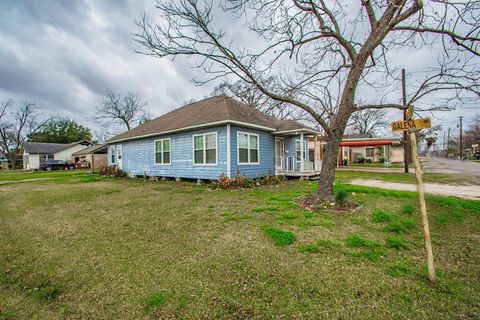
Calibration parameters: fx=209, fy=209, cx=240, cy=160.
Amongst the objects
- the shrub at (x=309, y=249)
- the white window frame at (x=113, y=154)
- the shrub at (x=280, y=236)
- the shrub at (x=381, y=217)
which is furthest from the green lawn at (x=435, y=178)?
the white window frame at (x=113, y=154)

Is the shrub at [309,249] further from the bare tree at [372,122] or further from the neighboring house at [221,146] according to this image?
the bare tree at [372,122]

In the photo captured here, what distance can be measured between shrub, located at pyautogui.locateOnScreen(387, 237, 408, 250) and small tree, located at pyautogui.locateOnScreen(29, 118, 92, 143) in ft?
203

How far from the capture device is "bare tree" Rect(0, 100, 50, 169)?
41.4 m

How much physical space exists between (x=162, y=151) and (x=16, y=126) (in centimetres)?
5268

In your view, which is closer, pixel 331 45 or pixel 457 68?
pixel 457 68

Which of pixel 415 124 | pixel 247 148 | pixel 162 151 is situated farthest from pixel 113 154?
pixel 415 124

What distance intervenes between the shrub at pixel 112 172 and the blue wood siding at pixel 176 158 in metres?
0.39

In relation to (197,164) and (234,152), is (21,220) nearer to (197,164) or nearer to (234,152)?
(197,164)

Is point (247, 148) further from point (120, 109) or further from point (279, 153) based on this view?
point (120, 109)

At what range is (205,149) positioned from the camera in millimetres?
10602

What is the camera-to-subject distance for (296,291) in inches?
91.4

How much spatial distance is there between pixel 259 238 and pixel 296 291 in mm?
1496

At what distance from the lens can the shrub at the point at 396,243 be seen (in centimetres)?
339

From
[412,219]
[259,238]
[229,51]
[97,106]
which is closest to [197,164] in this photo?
[229,51]
